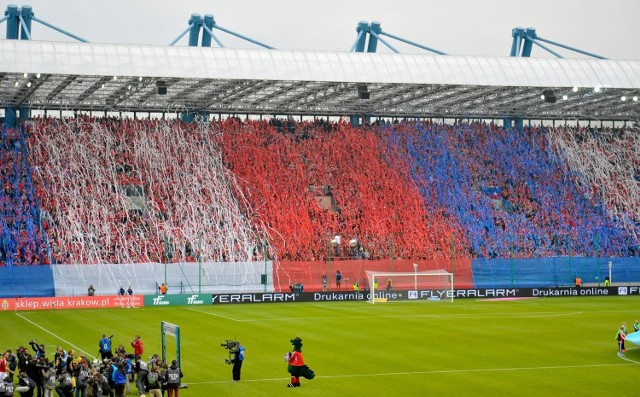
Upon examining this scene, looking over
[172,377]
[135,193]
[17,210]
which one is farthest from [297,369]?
[135,193]

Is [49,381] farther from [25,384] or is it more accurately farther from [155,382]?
[155,382]

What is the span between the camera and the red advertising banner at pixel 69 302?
51750mm

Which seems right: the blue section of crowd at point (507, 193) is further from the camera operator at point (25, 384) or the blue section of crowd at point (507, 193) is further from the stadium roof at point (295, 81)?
the camera operator at point (25, 384)

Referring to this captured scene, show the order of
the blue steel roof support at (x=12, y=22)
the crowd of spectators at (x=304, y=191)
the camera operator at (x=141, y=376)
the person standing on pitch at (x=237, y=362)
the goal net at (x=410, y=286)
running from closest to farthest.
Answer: the camera operator at (x=141, y=376) → the person standing on pitch at (x=237, y=362) → the goal net at (x=410, y=286) → the crowd of spectators at (x=304, y=191) → the blue steel roof support at (x=12, y=22)

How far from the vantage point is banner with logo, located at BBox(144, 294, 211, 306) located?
54.9m

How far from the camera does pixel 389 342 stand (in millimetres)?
38188

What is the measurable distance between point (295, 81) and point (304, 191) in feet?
26.6

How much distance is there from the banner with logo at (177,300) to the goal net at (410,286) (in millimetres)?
9947

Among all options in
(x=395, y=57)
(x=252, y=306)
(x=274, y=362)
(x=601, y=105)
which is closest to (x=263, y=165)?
(x=395, y=57)

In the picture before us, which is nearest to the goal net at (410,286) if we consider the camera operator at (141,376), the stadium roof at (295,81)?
Answer: the stadium roof at (295,81)

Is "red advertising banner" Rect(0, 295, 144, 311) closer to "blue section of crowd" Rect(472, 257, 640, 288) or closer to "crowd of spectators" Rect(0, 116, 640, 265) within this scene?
"crowd of spectators" Rect(0, 116, 640, 265)

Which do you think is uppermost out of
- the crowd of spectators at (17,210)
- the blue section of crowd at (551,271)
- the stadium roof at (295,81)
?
the stadium roof at (295,81)

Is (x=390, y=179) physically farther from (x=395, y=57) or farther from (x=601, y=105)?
(x=601, y=105)

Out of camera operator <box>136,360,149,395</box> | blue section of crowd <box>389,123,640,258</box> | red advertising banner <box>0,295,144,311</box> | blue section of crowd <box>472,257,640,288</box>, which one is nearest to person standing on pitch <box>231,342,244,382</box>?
camera operator <box>136,360,149,395</box>
